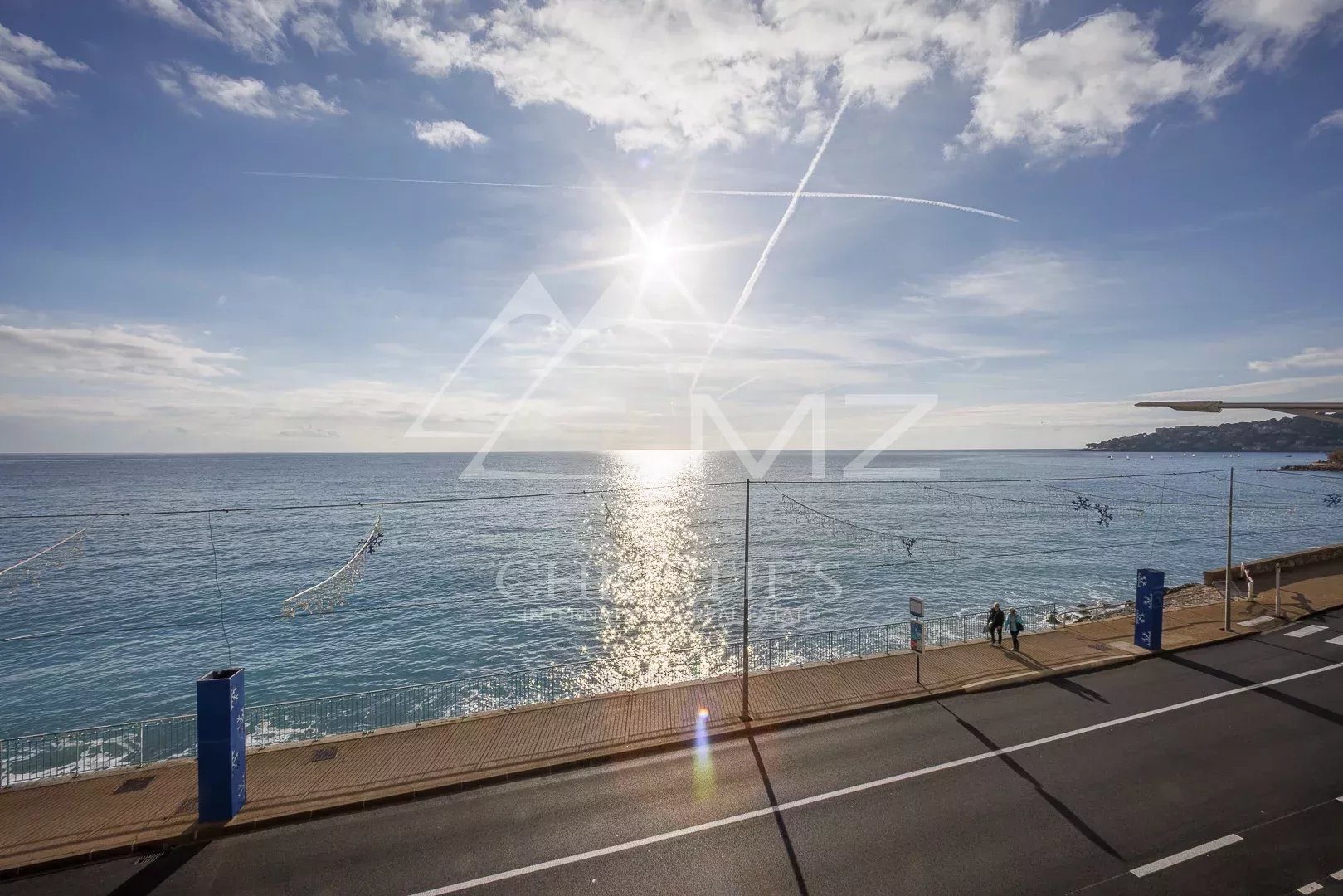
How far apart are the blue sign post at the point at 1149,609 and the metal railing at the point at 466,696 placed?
247 inches

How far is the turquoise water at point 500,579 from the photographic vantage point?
119 feet

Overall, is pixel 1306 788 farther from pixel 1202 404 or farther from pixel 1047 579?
pixel 1047 579

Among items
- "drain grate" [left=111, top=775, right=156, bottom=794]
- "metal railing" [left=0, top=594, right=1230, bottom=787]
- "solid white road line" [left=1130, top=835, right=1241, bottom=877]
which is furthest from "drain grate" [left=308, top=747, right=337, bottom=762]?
"solid white road line" [left=1130, top=835, right=1241, bottom=877]

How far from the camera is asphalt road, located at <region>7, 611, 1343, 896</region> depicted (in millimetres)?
11516

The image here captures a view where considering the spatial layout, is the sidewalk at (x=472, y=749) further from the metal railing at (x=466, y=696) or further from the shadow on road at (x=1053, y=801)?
the shadow on road at (x=1053, y=801)

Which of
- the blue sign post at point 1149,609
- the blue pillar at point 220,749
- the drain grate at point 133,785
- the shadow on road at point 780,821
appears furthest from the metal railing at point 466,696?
the blue pillar at point 220,749


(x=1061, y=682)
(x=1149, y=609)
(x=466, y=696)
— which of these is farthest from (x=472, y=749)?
(x=1149, y=609)

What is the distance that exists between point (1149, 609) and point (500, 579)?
45093mm

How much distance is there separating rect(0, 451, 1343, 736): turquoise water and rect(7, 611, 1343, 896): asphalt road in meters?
20.7

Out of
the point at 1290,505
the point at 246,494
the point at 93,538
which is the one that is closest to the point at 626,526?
the point at 93,538

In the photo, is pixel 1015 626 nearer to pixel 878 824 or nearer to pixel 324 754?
pixel 878 824

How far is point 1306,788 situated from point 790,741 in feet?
37.5

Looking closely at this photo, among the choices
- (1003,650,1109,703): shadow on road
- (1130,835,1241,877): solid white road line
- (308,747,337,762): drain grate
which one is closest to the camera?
(1130,835,1241,877): solid white road line

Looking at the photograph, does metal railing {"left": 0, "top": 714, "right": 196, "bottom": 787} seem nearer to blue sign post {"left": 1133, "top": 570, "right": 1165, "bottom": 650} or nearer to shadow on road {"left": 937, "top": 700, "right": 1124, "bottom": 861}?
shadow on road {"left": 937, "top": 700, "right": 1124, "bottom": 861}
